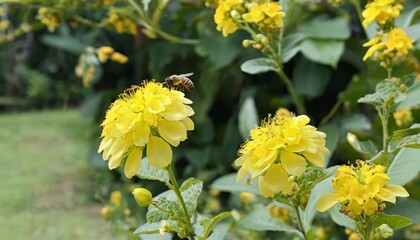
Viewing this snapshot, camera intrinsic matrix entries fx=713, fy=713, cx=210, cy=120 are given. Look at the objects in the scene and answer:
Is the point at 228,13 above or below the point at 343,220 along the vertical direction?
above

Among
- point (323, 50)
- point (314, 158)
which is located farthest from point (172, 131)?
point (323, 50)

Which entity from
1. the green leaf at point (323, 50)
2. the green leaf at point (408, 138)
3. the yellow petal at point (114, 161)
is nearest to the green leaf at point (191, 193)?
the yellow petal at point (114, 161)

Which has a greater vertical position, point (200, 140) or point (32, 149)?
point (200, 140)

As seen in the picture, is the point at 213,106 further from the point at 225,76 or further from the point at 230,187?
the point at 230,187

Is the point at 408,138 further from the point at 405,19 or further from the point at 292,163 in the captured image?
the point at 405,19

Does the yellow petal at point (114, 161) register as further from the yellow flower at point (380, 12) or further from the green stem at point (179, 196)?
the yellow flower at point (380, 12)

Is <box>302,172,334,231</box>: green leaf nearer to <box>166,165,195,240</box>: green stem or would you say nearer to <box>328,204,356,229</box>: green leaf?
<box>328,204,356,229</box>: green leaf

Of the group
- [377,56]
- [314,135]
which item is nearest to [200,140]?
[377,56]
